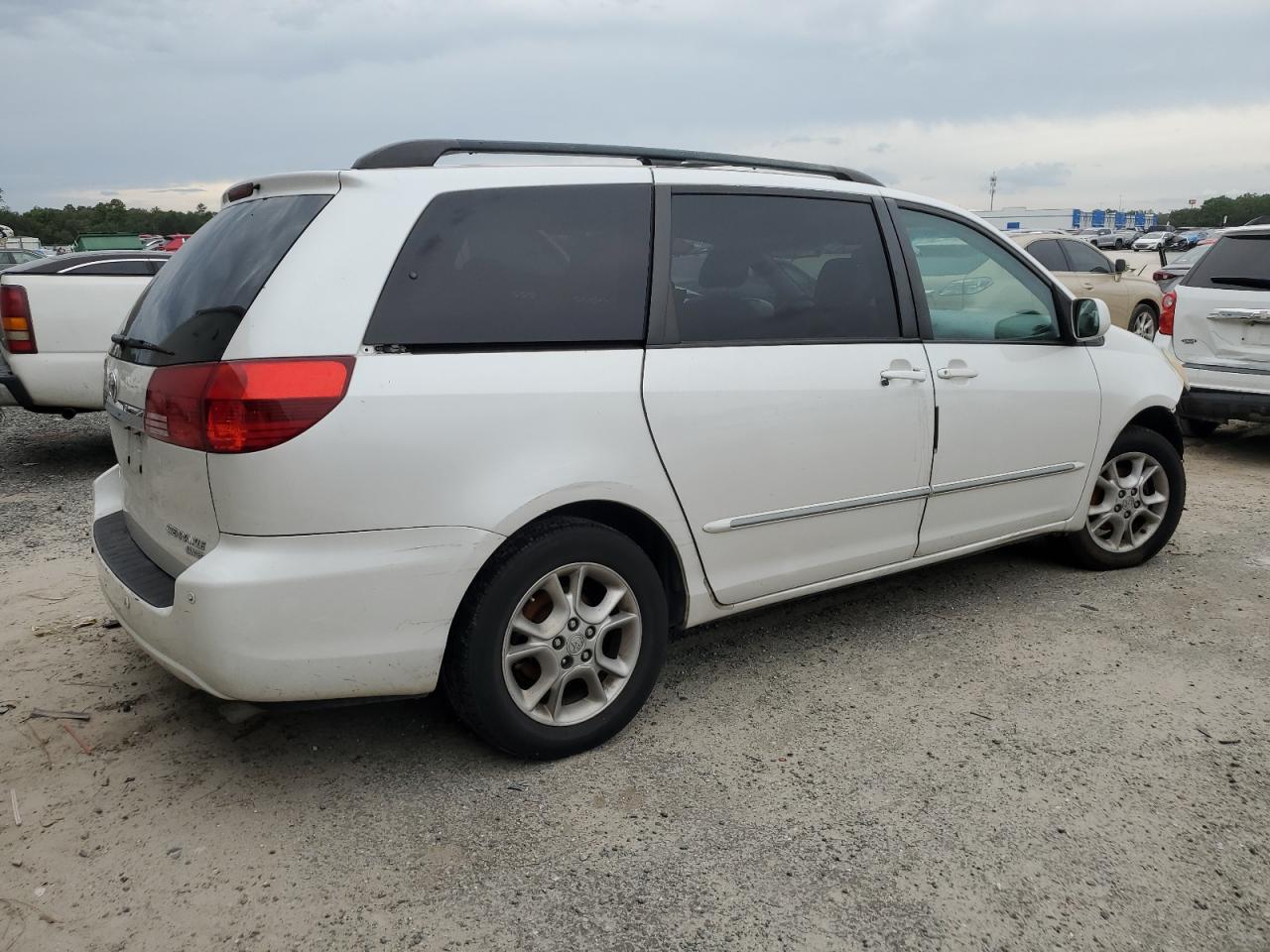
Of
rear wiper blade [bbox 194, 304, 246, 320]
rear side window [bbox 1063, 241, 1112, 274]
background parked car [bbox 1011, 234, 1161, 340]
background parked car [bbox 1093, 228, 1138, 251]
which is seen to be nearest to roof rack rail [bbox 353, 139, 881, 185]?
rear wiper blade [bbox 194, 304, 246, 320]

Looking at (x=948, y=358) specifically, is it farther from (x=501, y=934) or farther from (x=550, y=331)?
(x=501, y=934)

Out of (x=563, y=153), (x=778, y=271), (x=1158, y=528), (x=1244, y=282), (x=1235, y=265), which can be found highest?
(x=563, y=153)

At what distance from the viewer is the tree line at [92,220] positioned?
81625mm

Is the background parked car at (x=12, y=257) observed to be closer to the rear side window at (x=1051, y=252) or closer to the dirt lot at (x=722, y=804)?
the rear side window at (x=1051, y=252)

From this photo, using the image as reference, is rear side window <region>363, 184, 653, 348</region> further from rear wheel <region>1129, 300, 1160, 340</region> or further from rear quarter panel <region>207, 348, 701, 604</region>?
rear wheel <region>1129, 300, 1160, 340</region>

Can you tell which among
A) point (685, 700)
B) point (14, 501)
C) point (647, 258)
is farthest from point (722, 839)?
point (14, 501)

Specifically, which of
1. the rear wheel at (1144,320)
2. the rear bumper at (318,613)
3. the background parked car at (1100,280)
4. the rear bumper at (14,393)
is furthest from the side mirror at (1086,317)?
the rear wheel at (1144,320)

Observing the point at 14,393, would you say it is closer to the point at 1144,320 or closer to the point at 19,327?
the point at 19,327

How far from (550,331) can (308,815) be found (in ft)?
4.96

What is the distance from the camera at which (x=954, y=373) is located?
3861 mm

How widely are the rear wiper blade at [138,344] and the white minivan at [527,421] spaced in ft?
0.07

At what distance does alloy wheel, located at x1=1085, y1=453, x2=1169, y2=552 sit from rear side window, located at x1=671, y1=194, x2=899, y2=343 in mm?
1656

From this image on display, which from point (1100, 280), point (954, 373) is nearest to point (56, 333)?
point (954, 373)

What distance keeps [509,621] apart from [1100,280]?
11.9 meters
